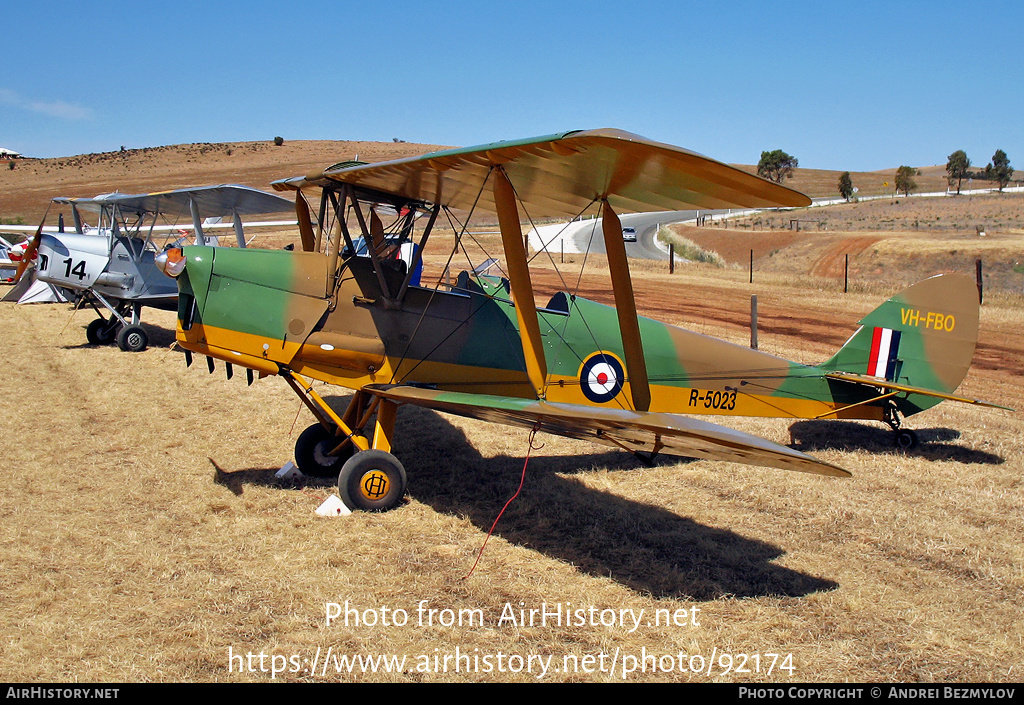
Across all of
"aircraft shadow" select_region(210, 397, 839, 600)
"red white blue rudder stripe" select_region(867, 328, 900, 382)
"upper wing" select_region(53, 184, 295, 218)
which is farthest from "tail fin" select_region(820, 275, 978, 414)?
"upper wing" select_region(53, 184, 295, 218)

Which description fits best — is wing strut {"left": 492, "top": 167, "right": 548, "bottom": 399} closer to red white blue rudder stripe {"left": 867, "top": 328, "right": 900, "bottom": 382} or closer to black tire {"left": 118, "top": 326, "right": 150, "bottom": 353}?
red white blue rudder stripe {"left": 867, "top": 328, "right": 900, "bottom": 382}

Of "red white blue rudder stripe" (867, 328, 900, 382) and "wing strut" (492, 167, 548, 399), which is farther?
"red white blue rudder stripe" (867, 328, 900, 382)

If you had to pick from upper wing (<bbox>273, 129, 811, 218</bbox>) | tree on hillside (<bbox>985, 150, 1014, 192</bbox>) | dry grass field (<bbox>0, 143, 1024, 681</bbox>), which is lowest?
dry grass field (<bbox>0, 143, 1024, 681</bbox>)

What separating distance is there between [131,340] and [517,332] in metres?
10.0

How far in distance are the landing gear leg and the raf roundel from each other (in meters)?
2.96

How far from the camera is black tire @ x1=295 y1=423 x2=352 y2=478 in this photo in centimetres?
657

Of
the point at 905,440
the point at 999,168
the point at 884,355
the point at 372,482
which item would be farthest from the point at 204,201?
the point at 999,168

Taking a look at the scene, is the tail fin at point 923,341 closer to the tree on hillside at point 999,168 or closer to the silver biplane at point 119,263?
the silver biplane at point 119,263

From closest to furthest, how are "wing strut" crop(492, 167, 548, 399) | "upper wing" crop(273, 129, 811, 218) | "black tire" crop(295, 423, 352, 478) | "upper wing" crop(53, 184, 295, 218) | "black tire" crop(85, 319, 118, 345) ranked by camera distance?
"upper wing" crop(273, 129, 811, 218) → "wing strut" crop(492, 167, 548, 399) → "black tire" crop(295, 423, 352, 478) → "upper wing" crop(53, 184, 295, 218) → "black tire" crop(85, 319, 118, 345)

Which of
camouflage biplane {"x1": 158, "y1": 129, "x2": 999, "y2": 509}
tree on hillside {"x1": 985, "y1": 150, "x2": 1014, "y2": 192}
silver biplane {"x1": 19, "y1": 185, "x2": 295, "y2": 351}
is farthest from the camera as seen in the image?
tree on hillside {"x1": 985, "y1": 150, "x2": 1014, "y2": 192}

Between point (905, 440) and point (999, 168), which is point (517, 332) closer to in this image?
point (905, 440)

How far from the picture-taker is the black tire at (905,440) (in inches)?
290
